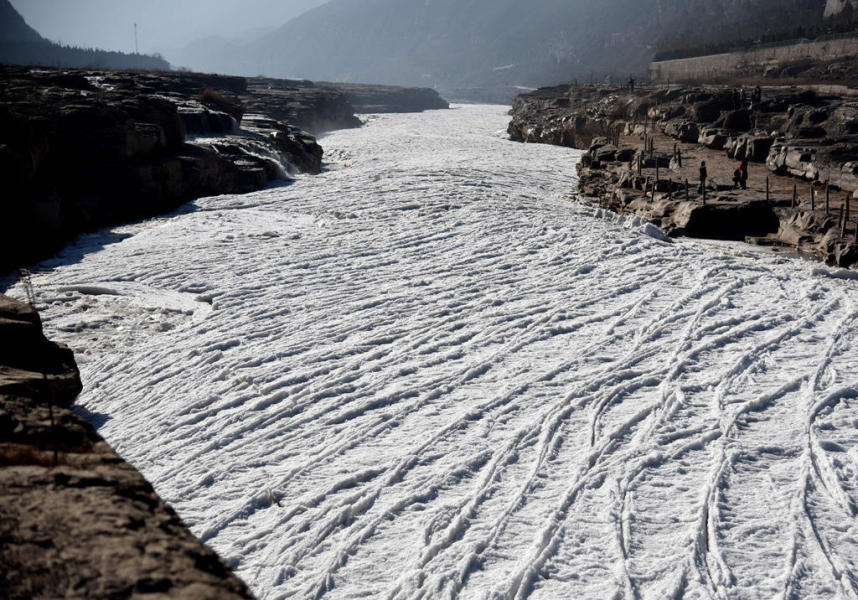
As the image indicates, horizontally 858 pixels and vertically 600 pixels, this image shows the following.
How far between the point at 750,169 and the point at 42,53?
84.5 m

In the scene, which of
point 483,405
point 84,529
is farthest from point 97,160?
point 84,529

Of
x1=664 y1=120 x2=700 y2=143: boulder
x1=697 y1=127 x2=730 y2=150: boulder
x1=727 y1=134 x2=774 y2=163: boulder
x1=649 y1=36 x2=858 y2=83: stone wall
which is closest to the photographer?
x1=727 y1=134 x2=774 y2=163: boulder

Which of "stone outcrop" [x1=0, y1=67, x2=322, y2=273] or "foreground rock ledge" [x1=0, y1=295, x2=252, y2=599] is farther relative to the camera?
"stone outcrop" [x1=0, y1=67, x2=322, y2=273]

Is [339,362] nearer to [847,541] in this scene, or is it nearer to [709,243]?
[847,541]

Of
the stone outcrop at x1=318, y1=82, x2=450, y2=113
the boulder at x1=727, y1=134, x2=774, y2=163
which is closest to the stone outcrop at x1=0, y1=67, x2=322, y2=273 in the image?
the boulder at x1=727, y1=134, x2=774, y2=163

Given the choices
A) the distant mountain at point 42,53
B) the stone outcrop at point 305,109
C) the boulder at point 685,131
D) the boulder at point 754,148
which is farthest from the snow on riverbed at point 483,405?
the distant mountain at point 42,53

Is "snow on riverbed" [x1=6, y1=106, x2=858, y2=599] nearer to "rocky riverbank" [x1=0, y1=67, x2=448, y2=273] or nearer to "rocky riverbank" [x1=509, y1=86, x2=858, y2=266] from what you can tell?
"rocky riverbank" [x1=0, y1=67, x2=448, y2=273]

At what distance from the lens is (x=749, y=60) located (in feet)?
146

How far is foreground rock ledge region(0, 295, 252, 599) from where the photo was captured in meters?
1.94

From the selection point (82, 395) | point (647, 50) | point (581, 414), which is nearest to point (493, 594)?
point (581, 414)

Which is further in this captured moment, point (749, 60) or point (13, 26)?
point (13, 26)

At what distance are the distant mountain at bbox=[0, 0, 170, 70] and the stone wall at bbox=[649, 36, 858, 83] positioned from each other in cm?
5420

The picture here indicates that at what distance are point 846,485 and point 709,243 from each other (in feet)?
25.8

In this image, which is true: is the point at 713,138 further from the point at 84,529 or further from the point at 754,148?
the point at 84,529
